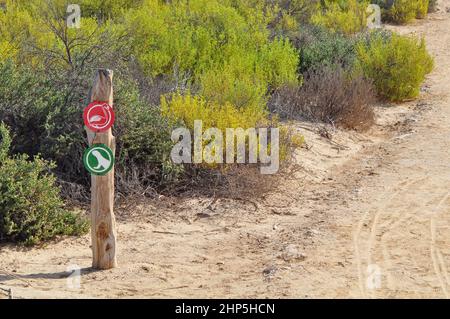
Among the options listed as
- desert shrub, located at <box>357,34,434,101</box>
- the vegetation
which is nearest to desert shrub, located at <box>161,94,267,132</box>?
the vegetation

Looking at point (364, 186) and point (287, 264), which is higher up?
point (364, 186)

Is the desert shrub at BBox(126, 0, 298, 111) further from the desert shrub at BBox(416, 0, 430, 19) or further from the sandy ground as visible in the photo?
the desert shrub at BBox(416, 0, 430, 19)

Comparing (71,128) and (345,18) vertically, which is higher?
(345,18)

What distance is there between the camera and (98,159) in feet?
22.0

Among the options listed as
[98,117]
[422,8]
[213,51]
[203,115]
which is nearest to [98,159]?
[98,117]

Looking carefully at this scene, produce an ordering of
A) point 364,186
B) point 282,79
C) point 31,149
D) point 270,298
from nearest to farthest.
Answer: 1. point 270,298
2. point 31,149
3. point 364,186
4. point 282,79

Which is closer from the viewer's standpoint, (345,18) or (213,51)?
(213,51)

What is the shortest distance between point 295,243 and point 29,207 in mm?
2272

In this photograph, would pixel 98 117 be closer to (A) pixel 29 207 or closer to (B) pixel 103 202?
(B) pixel 103 202

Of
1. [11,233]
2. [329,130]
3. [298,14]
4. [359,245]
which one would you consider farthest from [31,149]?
[298,14]

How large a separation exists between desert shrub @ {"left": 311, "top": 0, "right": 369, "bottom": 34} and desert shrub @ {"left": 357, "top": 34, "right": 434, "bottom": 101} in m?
3.25

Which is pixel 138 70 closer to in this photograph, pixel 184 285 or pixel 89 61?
pixel 89 61

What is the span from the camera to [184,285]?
22.2 feet
